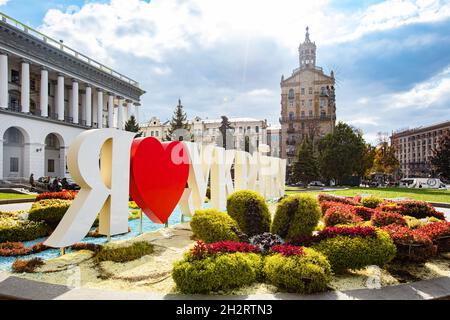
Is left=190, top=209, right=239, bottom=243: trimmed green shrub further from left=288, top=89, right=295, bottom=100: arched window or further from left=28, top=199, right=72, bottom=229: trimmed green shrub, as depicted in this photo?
left=288, top=89, right=295, bottom=100: arched window

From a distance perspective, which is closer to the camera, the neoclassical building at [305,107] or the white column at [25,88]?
the white column at [25,88]

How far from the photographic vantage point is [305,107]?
7138cm

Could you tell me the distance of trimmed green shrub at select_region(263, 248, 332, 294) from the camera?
4621mm

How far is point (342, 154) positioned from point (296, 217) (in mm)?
45297

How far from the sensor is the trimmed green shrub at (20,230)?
28.6ft

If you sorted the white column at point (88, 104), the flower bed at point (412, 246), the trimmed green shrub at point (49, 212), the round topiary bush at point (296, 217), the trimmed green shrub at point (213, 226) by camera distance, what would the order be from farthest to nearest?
the white column at point (88, 104) < the trimmed green shrub at point (49, 212) < the round topiary bush at point (296, 217) < the trimmed green shrub at point (213, 226) < the flower bed at point (412, 246)

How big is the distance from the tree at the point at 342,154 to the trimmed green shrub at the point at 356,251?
151 ft

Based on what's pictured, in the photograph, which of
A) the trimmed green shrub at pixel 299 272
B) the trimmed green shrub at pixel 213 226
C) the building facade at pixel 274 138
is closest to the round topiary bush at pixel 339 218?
the trimmed green shrub at pixel 213 226

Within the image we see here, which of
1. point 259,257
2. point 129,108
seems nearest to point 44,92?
point 129,108

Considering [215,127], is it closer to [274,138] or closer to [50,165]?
[274,138]

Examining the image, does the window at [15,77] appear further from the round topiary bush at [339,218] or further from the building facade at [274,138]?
the building facade at [274,138]

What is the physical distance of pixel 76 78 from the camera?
42.6m
